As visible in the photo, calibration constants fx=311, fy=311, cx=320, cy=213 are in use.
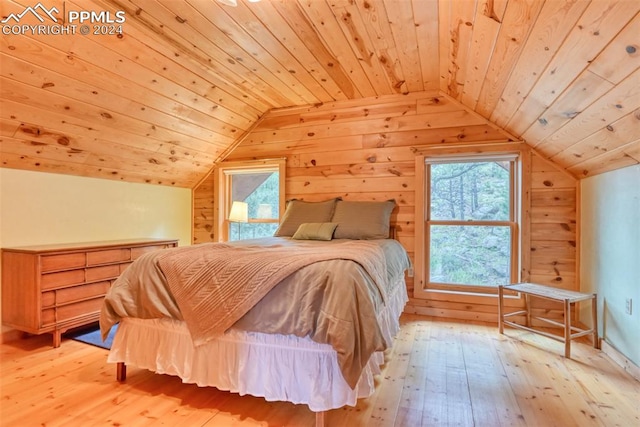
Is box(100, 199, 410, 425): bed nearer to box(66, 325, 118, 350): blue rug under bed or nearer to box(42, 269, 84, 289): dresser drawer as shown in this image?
box(66, 325, 118, 350): blue rug under bed

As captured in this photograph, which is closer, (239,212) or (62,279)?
(62,279)

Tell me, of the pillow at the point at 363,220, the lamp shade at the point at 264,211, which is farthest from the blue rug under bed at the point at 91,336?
the pillow at the point at 363,220

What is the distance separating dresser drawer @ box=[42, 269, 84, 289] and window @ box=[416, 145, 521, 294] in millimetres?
2994

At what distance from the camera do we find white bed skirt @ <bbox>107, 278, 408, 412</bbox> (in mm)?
1397

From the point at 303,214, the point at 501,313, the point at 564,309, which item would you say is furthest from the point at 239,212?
the point at 564,309

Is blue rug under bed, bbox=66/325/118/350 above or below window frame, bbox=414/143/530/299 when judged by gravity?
below

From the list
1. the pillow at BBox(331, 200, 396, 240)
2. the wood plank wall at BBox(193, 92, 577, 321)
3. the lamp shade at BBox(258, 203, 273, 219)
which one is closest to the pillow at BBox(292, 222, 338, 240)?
the pillow at BBox(331, 200, 396, 240)

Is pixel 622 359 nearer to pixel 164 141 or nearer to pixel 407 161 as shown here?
pixel 407 161

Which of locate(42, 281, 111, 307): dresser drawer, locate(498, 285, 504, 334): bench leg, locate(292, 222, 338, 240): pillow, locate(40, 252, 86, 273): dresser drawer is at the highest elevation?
locate(292, 222, 338, 240): pillow

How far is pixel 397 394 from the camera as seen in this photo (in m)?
1.73

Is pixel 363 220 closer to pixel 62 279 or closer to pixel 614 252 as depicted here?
pixel 614 252

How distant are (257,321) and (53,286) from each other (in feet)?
6.09

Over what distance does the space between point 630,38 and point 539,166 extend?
186 cm

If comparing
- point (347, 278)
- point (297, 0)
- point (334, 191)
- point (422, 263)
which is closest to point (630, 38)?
point (347, 278)
